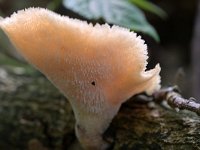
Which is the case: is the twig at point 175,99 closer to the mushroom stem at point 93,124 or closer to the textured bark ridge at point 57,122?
the textured bark ridge at point 57,122

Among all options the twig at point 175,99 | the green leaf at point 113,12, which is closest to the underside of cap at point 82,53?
the twig at point 175,99

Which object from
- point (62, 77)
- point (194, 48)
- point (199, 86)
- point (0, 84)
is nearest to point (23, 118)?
point (0, 84)

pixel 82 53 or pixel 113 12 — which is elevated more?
pixel 113 12

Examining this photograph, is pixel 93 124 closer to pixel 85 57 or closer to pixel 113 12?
pixel 85 57

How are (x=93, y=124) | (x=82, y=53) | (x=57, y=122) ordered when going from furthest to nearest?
(x=57, y=122)
(x=93, y=124)
(x=82, y=53)

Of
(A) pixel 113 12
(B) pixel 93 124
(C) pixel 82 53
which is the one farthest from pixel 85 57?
(A) pixel 113 12

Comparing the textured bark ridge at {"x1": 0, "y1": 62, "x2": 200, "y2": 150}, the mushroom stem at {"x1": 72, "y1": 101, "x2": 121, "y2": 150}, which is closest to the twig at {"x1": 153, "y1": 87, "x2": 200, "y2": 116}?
the textured bark ridge at {"x1": 0, "y1": 62, "x2": 200, "y2": 150}
